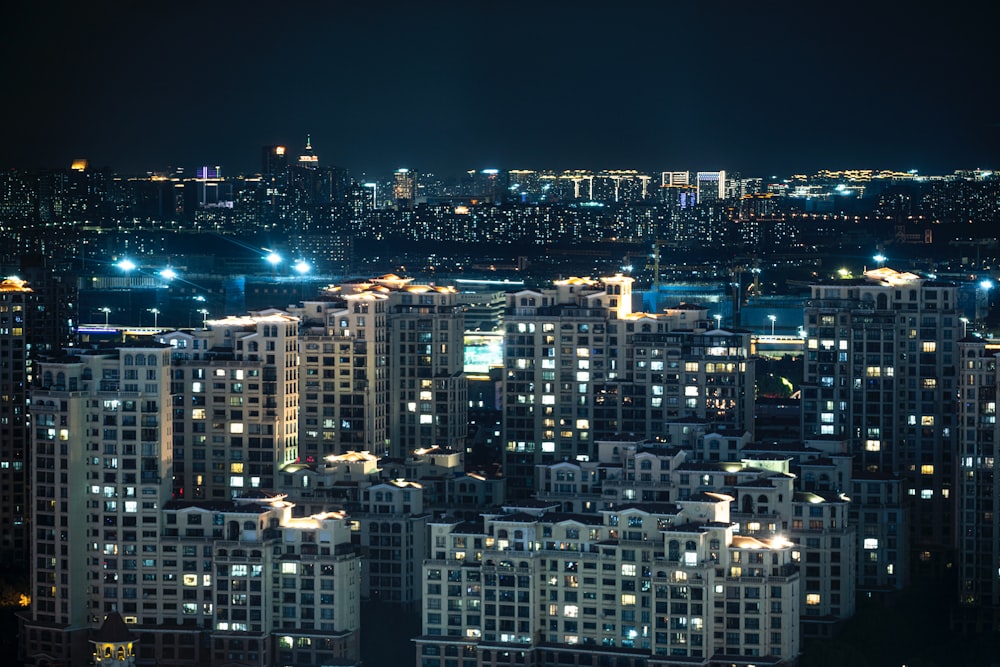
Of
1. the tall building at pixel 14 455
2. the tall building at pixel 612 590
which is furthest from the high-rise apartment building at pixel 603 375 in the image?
the tall building at pixel 14 455

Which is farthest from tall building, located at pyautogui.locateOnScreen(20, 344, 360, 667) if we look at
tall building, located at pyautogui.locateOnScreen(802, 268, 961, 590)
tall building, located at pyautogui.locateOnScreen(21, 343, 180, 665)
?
tall building, located at pyautogui.locateOnScreen(802, 268, 961, 590)

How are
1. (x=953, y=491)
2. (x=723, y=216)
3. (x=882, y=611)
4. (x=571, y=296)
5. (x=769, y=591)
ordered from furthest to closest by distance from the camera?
(x=723, y=216) → (x=571, y=296) → (x=953, y=491) → (x=882, y=611) → (x=769, y=591)

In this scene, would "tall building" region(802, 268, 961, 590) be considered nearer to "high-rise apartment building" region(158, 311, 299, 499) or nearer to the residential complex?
the residential complex

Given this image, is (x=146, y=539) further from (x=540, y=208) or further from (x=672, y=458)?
(x=540, y=208)

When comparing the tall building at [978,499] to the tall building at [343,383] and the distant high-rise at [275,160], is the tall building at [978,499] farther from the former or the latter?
the distant high-rise at [275,160]

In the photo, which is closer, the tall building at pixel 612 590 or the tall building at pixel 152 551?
the tall building at pixel 612 590

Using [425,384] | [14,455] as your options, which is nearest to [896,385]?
[425,384]

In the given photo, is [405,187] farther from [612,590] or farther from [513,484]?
[612,590]

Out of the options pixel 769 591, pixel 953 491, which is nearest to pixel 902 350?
pixel 953 491
